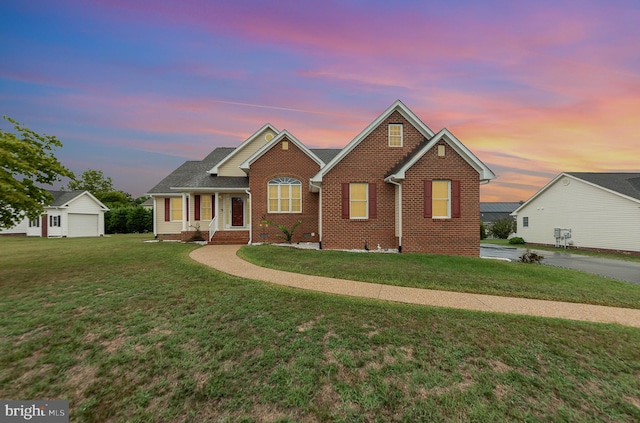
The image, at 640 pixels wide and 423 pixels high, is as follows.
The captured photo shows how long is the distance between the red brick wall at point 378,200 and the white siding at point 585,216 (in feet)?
62.7

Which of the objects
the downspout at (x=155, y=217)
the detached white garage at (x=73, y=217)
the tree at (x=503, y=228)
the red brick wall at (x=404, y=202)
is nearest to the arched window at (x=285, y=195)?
the red brick wall at (x=404, y=202)

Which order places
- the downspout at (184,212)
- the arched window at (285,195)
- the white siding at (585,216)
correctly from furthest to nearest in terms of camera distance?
1. the white siding at (585,216)
2. the downspout at (184,212)
3. the arched window at (285,195)

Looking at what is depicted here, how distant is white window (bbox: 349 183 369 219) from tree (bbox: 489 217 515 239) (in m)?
28.8

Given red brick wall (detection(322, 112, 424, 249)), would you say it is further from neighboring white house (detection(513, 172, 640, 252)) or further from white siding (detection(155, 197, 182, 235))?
neighboring white house (detection(513, 172, 640, 252))

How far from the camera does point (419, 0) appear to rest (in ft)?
34.3

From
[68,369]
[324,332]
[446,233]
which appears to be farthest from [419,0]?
[68,369]

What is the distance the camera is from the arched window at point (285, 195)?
16422 millimetres

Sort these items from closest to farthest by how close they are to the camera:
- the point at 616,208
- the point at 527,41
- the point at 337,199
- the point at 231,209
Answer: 1. the point at 527,41
2. the point at 337,199
3. the point at 231,209
4. the point at 616,208

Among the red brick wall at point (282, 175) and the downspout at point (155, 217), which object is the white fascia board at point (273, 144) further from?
the downspout at point (155, 217)

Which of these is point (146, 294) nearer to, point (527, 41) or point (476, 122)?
point (527, 41)

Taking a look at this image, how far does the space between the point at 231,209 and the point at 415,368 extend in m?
16.4

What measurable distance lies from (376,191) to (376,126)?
3.49 metres

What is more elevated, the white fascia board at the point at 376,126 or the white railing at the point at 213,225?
the white fascia board at the point at 376,126

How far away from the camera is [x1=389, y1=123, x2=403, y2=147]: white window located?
45.6 feet
